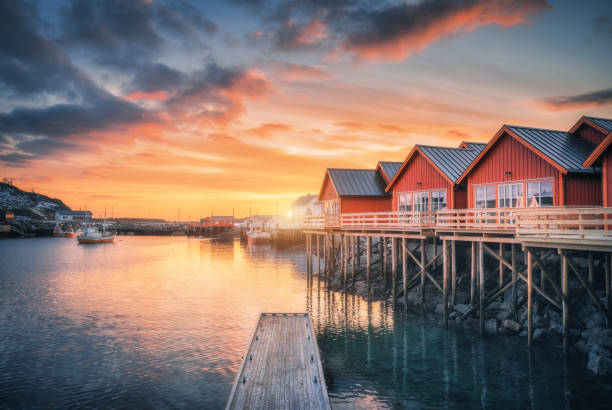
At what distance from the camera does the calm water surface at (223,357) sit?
13.0 meters

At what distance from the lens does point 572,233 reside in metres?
13.8

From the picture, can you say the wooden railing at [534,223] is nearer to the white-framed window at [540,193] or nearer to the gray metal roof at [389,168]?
the white-framed window at [540,193]

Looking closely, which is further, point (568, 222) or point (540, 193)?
point (540, 193)

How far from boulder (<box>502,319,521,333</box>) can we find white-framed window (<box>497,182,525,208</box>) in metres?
6.17

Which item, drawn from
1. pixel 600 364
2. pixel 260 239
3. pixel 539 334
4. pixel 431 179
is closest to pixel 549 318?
pixel 539 334

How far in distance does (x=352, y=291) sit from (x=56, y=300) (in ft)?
74.6

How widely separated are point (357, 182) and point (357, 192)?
1.54 m

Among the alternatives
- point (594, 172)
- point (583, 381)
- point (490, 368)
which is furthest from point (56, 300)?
point (594, 172)

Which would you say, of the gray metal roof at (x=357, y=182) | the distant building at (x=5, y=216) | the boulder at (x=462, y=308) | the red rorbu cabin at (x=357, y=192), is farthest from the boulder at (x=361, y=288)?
the distant building at (x=5, y=216)

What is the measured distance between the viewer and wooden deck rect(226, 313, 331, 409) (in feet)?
33.0

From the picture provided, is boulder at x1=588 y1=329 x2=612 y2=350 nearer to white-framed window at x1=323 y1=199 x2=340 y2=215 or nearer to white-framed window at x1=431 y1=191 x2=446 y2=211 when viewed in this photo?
white-framed window at x1=431 y1=191 x2=446 y2=211

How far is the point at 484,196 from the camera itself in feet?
76.0

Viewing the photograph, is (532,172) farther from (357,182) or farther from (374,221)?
(357,182)

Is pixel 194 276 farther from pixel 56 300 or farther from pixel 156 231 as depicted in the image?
pixel 156 231
